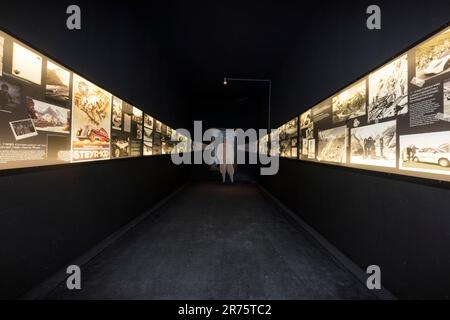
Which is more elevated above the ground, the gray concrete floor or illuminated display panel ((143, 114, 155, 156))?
illuminated display panel ((143, 114, 155, 156))

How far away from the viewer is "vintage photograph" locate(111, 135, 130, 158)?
315cm

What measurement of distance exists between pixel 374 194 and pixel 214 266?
1795 millimetres

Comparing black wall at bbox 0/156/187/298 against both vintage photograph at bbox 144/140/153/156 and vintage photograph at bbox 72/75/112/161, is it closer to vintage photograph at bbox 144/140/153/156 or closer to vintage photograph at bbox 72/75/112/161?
vintage photograph at bbox 72/75/112/161

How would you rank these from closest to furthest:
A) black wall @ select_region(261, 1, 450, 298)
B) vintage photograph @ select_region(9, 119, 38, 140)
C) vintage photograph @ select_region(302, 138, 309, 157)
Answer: black wall @ select_region(261, 1, 450, 298)
vintage photograph @ select_region(9, 119, 38, 140)
vintage photograph @ select_region(302, 138, 309, 157)

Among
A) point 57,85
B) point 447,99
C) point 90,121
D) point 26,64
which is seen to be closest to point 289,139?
point 447,99

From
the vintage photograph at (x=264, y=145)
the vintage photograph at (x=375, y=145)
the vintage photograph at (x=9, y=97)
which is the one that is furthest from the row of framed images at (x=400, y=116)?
the vintage photograph at (x=264, y=145)

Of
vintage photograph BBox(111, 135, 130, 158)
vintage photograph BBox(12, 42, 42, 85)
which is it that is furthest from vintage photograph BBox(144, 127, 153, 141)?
vintage photograph BBox(12, 42, 42, 85)

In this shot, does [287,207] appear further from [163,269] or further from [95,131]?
[95,131]

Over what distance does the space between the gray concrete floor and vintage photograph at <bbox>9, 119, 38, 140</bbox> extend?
135 centimetres

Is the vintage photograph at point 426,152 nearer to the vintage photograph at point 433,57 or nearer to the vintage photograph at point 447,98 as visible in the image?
the vintage photograph at point 447,98

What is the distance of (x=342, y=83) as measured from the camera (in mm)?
2723

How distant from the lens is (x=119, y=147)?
333cm
